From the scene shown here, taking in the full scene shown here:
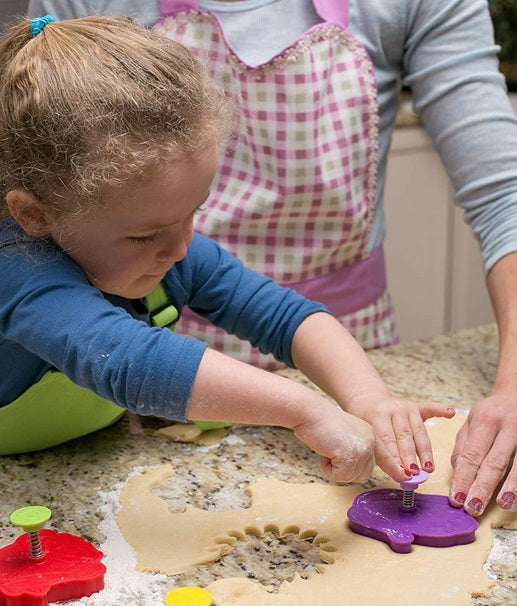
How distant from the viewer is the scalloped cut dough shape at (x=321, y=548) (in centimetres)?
60

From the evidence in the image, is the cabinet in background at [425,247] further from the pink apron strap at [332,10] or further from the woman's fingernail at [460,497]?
the woman's fingernail at [460,497]

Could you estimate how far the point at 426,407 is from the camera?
79 cm

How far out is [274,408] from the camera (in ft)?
2.22

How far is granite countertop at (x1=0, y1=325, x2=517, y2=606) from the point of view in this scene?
2.11ft

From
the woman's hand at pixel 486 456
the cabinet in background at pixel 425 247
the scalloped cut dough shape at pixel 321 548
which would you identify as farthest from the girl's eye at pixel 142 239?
the cabinet in background at pixel 425 247

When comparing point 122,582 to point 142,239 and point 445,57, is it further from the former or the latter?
point 445,57

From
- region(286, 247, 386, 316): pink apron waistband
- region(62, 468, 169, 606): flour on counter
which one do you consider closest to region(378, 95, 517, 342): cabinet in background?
region(286, 247, 386, 316): pink apron waistband

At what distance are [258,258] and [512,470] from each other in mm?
480

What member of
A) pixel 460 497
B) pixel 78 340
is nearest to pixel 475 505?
pixel 460 497

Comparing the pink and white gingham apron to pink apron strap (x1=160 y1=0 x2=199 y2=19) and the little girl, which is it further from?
the little girl

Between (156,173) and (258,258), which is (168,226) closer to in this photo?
(156,173)

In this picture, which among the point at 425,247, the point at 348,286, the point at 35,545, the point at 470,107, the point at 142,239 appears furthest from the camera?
the point at 425,247

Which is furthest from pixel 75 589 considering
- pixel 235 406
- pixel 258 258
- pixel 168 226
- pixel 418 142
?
pixel 418 142

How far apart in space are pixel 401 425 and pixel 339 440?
109mm
